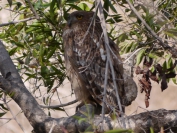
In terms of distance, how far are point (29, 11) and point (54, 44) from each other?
33 centimetres

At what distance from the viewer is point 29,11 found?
323 centimetres

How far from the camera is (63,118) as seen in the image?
2.45 meters

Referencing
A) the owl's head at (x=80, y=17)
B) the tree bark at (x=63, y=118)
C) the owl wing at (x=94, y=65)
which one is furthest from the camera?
the owl's head at (x=80, y=17)

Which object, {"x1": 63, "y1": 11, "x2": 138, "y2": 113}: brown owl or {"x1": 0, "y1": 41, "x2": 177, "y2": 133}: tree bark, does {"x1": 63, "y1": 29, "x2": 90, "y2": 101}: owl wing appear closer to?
{"x1": 63, "y1": 11, "x2": 138, "y2": 113}: brown owl

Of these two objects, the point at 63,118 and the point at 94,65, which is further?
the point at 94,65

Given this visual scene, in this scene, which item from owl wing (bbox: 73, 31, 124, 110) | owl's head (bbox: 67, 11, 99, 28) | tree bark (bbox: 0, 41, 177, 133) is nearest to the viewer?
tree bark (bbox: 0, 41, 177, 133)

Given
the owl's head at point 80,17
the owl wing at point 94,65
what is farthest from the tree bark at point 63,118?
the owl's head at point 80,17

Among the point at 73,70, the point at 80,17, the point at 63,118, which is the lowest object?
the point at 63,118

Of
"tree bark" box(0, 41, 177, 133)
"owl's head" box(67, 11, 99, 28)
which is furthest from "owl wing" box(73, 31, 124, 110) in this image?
"tree bark" box(0, 41, 177, 133)

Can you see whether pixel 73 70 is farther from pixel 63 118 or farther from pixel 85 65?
pixel 63 118

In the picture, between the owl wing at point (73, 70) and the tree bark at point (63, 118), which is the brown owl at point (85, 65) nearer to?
the owl wing at point (73, 70)

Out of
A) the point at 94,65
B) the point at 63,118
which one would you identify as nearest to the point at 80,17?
the point at 94,65

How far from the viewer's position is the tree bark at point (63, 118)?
210 centimetres

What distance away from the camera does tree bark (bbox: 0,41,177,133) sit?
2.10 meters
